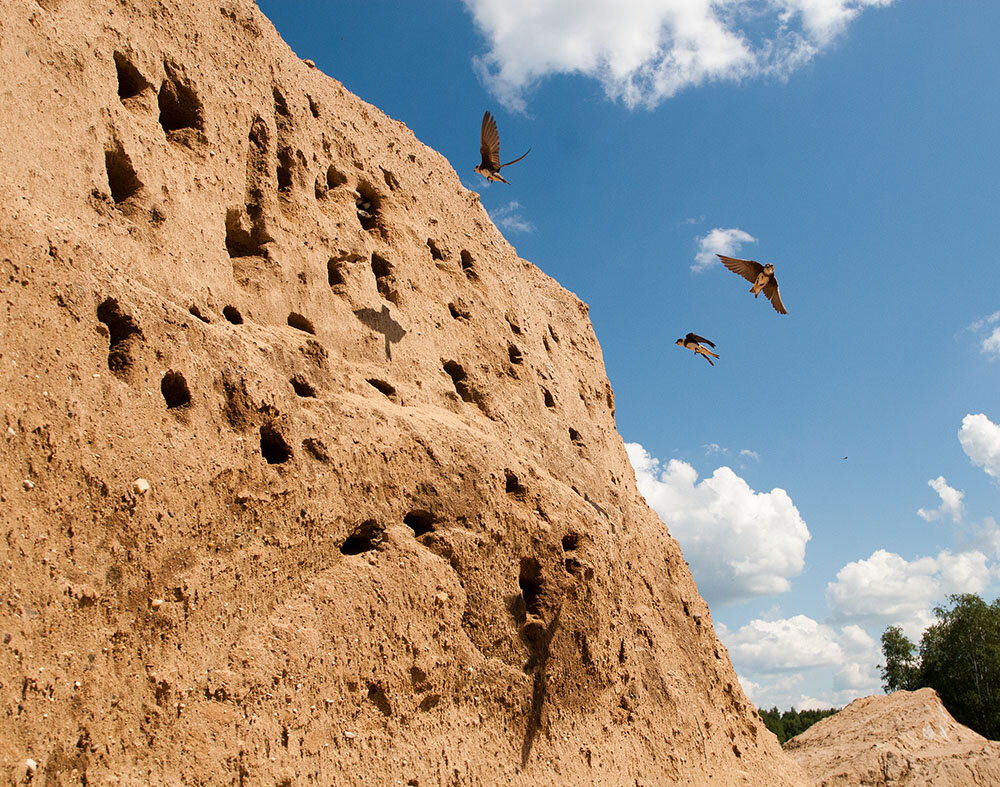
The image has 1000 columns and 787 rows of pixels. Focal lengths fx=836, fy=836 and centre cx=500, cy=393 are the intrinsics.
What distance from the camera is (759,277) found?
938cm

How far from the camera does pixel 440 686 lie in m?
6.66

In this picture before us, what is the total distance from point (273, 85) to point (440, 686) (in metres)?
6.18

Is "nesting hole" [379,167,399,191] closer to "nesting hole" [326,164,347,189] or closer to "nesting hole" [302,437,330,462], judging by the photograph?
"nesting hole" [326,164,347,189]

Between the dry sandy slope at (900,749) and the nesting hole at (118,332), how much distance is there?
37.5 ft

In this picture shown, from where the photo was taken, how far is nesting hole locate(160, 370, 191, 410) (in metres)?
5.64

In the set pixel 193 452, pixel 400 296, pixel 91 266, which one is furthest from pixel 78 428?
pixel 400 296

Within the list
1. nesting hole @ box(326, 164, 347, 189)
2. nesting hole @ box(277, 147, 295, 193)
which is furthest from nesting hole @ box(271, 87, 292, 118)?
nesting hole @ box(326, 164, 347, 189)

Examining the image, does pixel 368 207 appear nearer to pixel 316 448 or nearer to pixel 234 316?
pixel 234 316

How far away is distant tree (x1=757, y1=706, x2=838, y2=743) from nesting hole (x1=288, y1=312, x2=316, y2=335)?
49690 mm

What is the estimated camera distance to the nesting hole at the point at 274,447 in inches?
243

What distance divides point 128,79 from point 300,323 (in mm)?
2471

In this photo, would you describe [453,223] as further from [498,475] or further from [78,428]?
[78,428]

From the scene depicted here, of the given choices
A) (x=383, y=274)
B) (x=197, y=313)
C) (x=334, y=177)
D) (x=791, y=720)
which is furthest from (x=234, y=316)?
(x=791, y=720)


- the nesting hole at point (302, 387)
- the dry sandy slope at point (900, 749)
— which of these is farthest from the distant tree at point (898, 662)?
the nesting hole at point (302, 387)
